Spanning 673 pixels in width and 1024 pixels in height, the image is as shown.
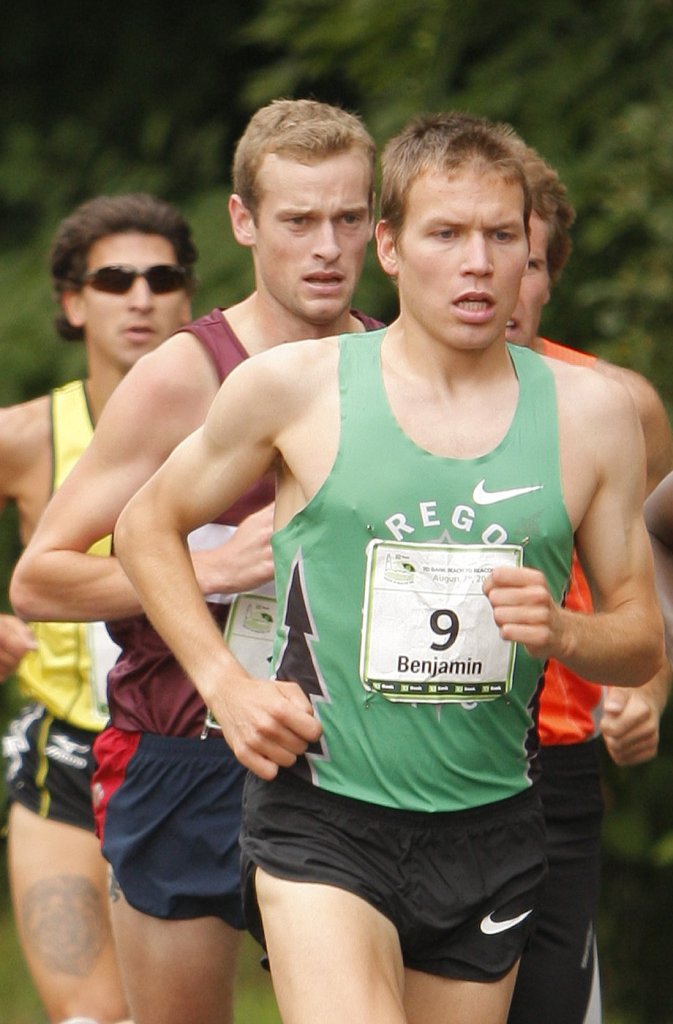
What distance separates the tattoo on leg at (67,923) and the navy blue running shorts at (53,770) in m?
0.19

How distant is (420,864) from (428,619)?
1.42 feet

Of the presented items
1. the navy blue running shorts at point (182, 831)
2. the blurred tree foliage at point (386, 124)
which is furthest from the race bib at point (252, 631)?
the blurred tree foliage at point (386, 124)

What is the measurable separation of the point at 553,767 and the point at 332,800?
1.07m

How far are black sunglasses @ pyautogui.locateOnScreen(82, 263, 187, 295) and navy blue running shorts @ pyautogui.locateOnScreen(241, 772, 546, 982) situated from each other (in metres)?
2.32

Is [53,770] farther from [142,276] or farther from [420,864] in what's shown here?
[420,864]

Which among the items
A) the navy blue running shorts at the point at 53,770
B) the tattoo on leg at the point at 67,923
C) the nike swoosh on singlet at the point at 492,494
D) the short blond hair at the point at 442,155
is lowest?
the tattoo on leg at the point at 67,923

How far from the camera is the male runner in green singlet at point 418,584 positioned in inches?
132

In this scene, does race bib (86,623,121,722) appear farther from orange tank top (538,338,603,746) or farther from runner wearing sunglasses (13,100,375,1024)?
A: orange tank top (538,338,603,746)

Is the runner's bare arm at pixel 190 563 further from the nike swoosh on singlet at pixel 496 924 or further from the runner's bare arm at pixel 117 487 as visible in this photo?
the nike swoosh on singlet at pixel 496 924

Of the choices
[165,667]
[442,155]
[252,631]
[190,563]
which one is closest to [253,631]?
[252,631]

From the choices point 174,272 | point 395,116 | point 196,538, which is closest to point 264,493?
point 196,538

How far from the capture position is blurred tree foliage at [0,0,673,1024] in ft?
21.2

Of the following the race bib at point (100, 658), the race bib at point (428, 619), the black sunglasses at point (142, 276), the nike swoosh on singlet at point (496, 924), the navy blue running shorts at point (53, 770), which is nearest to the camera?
the race bib at point (428, 619)

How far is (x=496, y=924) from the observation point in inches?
138
